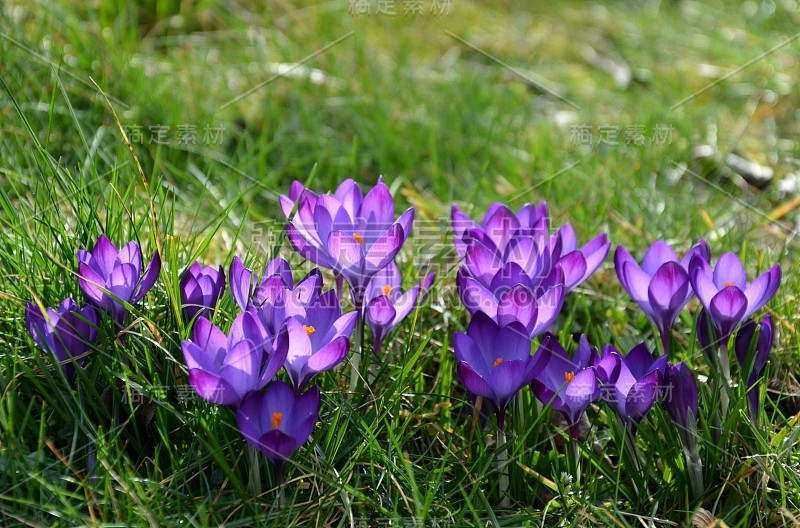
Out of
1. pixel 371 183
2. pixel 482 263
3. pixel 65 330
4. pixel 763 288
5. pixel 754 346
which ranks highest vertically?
pixel 65 330

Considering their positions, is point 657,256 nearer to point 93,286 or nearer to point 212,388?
point 212,388

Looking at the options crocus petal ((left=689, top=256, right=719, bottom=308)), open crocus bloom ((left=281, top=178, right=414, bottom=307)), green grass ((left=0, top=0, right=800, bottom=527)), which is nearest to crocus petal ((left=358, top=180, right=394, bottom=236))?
open crocus bloom ((left=281, top=178, right=414, bottom=307))

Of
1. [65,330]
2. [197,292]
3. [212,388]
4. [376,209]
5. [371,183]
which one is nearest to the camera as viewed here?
[212,388]

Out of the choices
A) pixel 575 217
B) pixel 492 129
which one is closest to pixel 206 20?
pixel 492 129

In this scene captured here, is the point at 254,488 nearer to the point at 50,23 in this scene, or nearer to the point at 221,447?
the point at 221,447

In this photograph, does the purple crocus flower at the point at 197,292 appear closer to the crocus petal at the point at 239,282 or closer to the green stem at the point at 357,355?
the crocus petal at the point at 239,282

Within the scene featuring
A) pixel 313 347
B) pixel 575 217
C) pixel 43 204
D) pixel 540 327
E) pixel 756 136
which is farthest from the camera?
pixel 756 136

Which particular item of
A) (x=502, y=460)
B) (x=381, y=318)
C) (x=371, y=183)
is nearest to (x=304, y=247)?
(x=381, y=318)
